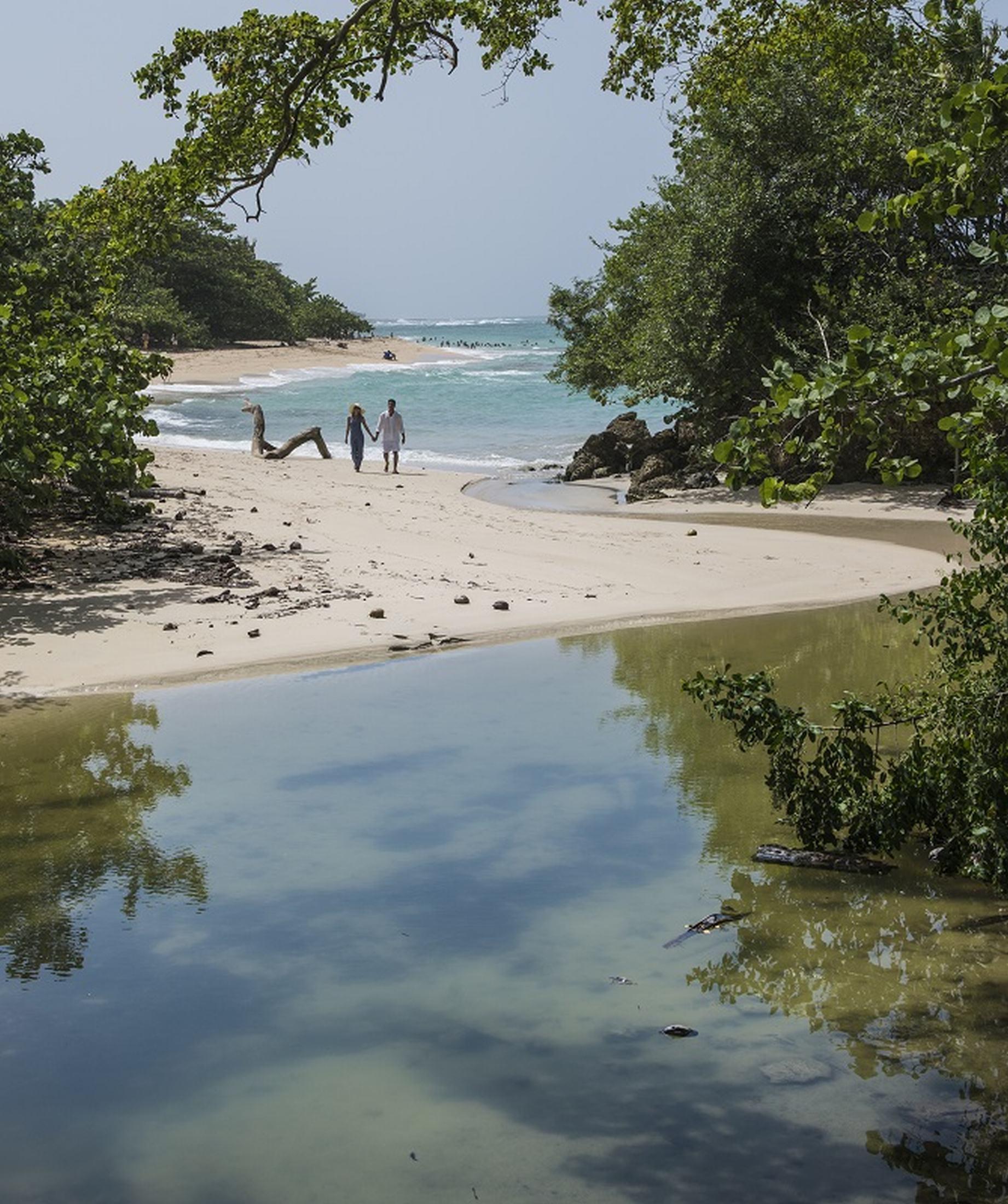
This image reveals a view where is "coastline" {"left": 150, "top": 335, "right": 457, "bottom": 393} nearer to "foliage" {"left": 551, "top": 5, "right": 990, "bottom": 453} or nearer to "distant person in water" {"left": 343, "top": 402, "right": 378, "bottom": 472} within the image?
"distant person in water" {"left": 343, "top": 402, "right": 378, "bottom": 472}

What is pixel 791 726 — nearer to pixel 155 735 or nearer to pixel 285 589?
pixel 155 735

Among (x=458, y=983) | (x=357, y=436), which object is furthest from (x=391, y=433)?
→ (x=458, y=983)

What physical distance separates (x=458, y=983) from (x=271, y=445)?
2593cm

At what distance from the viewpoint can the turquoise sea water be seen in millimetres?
36688

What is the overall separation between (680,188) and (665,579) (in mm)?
13430

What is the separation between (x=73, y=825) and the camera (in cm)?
879

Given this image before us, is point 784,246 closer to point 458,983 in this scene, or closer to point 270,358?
point 458,983

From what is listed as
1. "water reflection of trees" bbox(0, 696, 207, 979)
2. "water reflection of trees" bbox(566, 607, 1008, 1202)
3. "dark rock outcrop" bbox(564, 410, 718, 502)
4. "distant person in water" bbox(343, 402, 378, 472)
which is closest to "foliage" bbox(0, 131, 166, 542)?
"water reflection of trees" bbox(0, 696, 207, 979)

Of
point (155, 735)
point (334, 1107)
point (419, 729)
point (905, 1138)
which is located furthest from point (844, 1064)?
point (155, 735)

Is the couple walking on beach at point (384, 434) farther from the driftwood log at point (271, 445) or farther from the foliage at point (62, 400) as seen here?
the foliage at point (62, 400)

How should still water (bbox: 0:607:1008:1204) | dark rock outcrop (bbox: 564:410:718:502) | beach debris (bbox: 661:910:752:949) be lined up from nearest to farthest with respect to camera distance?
still water (bbox: 0:607:1008:1204)
beach debris (bbox: 661:910:752:949)
dark rock outcrop (bbox: 564:410:718:502)

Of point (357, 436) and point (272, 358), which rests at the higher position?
point (272, 358)

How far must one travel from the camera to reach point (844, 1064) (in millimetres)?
5852

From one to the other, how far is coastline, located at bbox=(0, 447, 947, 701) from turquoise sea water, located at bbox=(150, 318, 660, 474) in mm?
10673
